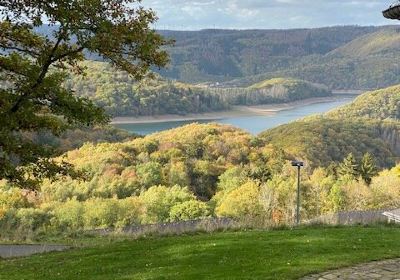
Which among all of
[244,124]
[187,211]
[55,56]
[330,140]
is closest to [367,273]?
[55,56]

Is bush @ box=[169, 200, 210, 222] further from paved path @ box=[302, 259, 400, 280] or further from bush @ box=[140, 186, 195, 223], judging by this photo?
paved path @ box=[302, 259, 400, 280]

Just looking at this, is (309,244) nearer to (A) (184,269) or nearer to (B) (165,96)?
(A) (184,269)

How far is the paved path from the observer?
7.91m

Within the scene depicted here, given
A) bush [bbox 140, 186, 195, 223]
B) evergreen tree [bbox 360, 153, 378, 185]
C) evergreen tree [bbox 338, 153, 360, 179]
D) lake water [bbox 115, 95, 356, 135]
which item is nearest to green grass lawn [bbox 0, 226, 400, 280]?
bush [bbox 140, 186, 195, 223]

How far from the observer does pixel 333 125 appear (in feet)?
362

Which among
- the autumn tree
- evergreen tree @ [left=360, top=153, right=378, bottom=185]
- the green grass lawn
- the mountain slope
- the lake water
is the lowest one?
the lake water

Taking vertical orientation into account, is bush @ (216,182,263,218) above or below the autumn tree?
below

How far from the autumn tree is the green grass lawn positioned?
230 centimetres

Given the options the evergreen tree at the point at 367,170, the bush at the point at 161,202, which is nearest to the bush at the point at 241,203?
the bush at the point at 161,202

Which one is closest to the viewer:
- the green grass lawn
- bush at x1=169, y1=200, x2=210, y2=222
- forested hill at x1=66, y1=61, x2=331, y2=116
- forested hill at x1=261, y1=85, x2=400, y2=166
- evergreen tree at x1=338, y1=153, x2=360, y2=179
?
the green grass lawn

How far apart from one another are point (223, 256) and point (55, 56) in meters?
4.63

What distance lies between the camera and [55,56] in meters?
9.17

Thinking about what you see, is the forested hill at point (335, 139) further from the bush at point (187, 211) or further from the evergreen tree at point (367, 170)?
the bush at point (187, 211)

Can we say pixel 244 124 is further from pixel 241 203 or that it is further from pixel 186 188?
pixel 241 203
